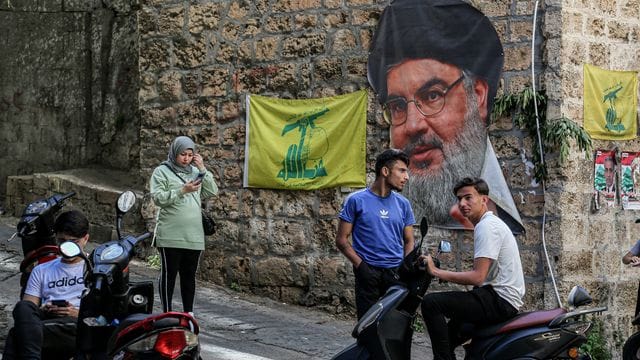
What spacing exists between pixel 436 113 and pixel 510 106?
2.29ft

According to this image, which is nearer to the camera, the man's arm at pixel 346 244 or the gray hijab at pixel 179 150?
the man's arm at pixel 346 244

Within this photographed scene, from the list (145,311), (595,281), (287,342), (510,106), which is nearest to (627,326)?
(595,281)

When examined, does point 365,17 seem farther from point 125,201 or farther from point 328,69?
point 125,201

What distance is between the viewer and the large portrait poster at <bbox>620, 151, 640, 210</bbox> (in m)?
9.82

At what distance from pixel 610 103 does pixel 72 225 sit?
5.53m

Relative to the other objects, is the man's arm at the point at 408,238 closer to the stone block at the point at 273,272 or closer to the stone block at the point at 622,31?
the stone block at the point at 273,272

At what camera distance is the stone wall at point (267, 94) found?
9.66m

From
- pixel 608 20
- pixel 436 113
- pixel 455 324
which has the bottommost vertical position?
pixel 455 324

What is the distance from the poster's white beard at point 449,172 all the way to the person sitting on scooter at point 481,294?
10.2ft

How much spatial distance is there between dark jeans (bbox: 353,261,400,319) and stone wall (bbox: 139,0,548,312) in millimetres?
2532

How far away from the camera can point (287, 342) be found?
8562mm

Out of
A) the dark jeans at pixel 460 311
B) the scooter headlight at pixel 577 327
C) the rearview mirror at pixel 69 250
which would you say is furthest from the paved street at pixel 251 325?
the scooter headlight at pixel 577 327

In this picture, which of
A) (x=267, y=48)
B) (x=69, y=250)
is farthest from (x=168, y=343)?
(x=267, y=48)

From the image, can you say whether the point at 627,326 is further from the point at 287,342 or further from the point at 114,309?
the point at 114,309
